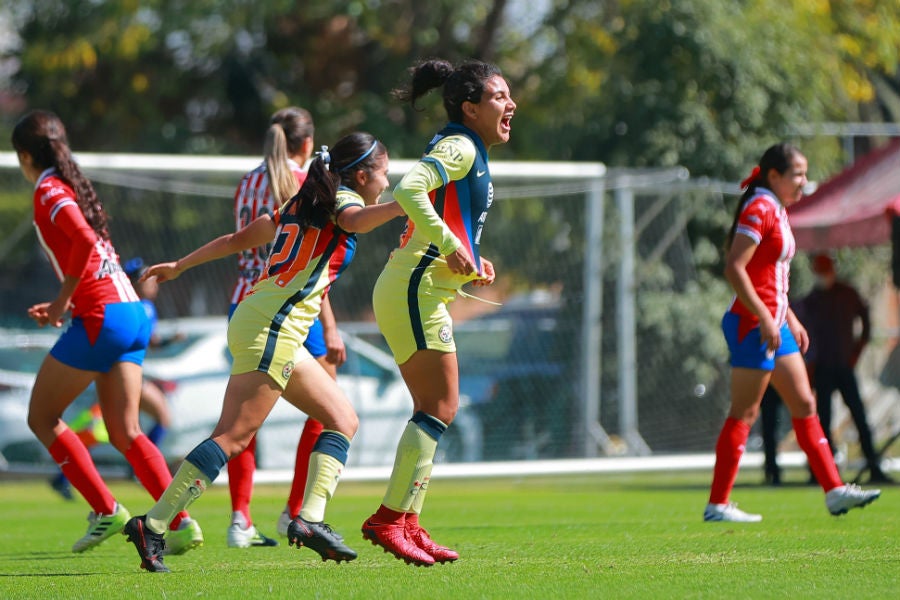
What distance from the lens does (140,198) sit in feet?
56.4

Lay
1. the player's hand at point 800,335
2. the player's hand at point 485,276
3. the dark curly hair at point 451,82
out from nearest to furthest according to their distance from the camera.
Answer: the player's hand at point 485,276 < the dark curly hair at point 451,82 < the player's hand at point 800,335

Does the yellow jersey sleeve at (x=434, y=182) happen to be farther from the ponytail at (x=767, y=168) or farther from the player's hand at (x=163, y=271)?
the ponytail at (x=767, y=168)

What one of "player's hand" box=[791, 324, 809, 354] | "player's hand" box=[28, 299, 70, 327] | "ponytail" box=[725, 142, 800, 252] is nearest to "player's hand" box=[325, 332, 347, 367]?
"player's hand" box=[28, 299, 70, 327]

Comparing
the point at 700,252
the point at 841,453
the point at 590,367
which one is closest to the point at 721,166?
the point at 700,252

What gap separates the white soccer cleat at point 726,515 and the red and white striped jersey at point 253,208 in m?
2.94

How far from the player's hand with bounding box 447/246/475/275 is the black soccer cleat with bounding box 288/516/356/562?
119 centimetres

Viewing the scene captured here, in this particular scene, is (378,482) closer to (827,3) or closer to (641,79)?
(641,79)

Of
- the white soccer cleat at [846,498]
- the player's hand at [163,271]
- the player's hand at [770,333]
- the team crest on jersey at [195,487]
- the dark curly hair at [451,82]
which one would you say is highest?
the dark curly hair at [451,82]

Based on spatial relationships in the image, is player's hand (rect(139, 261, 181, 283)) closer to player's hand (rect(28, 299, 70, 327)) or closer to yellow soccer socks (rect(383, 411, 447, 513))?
player's hand (rect(28, 299, 70, 327))

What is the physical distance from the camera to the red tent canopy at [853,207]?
1334 centimetres

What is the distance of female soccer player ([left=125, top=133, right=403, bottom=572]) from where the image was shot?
602cm

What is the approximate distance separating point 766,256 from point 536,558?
2.64 meters

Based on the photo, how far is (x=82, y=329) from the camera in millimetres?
7098

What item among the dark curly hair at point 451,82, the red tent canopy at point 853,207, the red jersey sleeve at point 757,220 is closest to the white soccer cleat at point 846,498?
the red jersey sleeve at point 757,220
